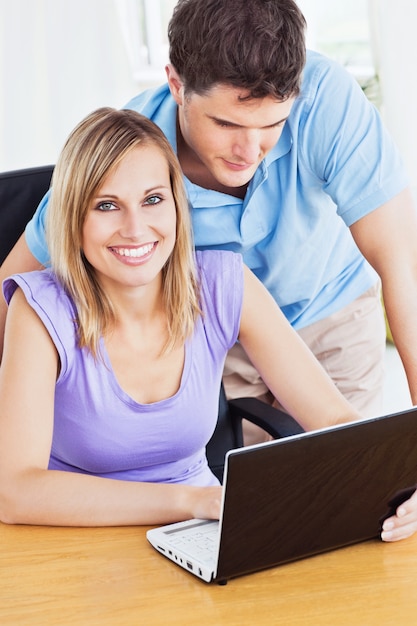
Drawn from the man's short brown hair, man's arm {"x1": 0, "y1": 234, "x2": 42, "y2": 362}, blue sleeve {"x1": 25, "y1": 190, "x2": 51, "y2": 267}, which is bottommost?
man's arm {"x1": 0, "y1": 234, "x2": 42, "y2": 362}

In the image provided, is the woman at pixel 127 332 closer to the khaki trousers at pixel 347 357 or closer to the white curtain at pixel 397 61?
the khaki trousers at pixel 347 357

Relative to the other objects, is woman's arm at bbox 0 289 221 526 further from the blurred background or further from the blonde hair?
the blurred background

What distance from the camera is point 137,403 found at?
1.55 meters

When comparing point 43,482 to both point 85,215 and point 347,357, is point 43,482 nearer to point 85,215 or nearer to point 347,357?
point 85,215

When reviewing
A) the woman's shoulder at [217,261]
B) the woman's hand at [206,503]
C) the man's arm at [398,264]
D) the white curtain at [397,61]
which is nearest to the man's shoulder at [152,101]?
the woman's shoulder at [217,261]

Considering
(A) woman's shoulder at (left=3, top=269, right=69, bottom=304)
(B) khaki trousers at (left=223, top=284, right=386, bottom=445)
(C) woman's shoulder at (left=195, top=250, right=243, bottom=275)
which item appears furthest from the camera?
(B) khaki trousers at (left=223, top=284, right=386, bottom=445)

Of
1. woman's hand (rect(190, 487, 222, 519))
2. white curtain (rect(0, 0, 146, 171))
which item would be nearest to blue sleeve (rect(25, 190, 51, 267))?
woman's hand (rect(190, 487, 222, 519))

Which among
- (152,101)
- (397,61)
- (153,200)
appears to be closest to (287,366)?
(153,200)

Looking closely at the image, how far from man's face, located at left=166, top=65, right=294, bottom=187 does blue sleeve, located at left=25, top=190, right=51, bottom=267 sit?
0.32m

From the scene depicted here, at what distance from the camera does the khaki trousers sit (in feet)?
6.89

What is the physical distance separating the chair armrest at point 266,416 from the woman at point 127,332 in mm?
131

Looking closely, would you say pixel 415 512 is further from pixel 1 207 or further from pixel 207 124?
pixel 1 207

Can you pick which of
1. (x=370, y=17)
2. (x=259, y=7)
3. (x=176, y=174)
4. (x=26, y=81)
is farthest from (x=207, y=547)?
(x=370, y=17)

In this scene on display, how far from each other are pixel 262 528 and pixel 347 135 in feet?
2.69
